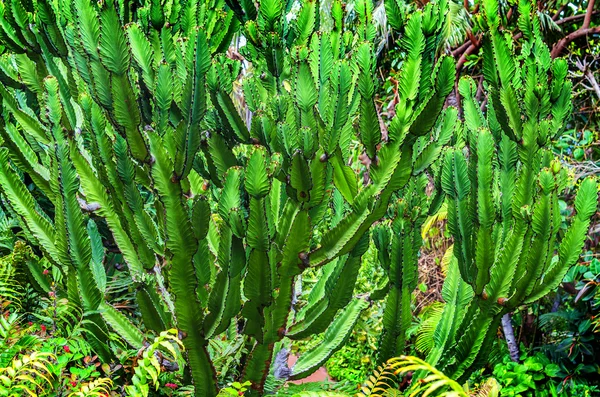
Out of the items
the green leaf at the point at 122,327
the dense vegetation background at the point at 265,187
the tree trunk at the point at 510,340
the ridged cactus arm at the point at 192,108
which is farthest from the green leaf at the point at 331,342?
the tree trunk at the point at 510,340

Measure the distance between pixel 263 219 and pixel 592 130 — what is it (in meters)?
4.42

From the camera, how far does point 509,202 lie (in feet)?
9.90

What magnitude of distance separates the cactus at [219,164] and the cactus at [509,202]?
0.29m

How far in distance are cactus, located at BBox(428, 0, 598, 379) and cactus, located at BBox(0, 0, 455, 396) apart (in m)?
0.29

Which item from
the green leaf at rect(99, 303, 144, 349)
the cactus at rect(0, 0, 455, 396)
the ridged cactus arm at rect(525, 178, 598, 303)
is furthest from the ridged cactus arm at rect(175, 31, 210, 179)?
the ridged cactus arm at rect(525, 178, 598, 303)

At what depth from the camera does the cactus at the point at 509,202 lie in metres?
2.83

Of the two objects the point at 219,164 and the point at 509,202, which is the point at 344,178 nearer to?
the point at 219,164

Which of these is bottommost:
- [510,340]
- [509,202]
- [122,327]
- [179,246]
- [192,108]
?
[510,340]

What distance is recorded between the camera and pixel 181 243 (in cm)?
264

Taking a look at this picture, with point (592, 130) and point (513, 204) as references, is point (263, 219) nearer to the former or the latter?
point (513, 204)

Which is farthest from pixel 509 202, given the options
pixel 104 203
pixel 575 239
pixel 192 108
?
pixel 104 203

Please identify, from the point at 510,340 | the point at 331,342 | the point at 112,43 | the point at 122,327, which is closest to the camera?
the point at 112,43

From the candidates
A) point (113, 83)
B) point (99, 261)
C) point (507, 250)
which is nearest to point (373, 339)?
point (507, 250)

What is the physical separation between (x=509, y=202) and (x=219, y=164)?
59.6 inches
